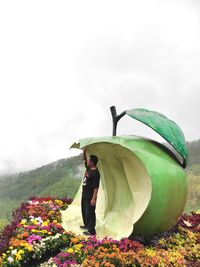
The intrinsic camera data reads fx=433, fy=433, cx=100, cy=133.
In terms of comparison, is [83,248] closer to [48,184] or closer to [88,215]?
[88,215]

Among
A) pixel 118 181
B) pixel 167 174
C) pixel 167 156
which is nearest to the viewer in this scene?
pixel 167 174

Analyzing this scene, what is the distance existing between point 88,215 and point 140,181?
1.17 meters

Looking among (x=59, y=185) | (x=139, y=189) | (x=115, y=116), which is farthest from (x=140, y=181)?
(x=59, y=185)

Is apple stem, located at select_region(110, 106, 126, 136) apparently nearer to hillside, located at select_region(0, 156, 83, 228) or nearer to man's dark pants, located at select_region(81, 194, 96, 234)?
man's dark pants, located at select_region(81, 194, 96, 234)

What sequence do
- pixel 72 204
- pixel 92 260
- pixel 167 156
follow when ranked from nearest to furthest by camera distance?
pixel 92 260
pixel 167 156
pixel 72 204

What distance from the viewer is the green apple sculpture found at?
7156mm

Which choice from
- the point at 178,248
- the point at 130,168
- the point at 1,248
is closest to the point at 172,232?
the point at 178,248

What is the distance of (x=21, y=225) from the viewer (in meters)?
7.82

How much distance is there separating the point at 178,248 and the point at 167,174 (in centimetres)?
121

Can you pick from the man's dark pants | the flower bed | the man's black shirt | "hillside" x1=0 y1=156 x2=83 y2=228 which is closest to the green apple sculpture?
the man's dark pants

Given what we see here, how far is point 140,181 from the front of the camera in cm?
773

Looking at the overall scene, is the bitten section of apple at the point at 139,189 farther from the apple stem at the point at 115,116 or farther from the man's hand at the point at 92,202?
the man's hand at the point at 92,202

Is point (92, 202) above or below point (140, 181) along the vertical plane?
below

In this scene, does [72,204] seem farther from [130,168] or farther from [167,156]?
[167,156]
